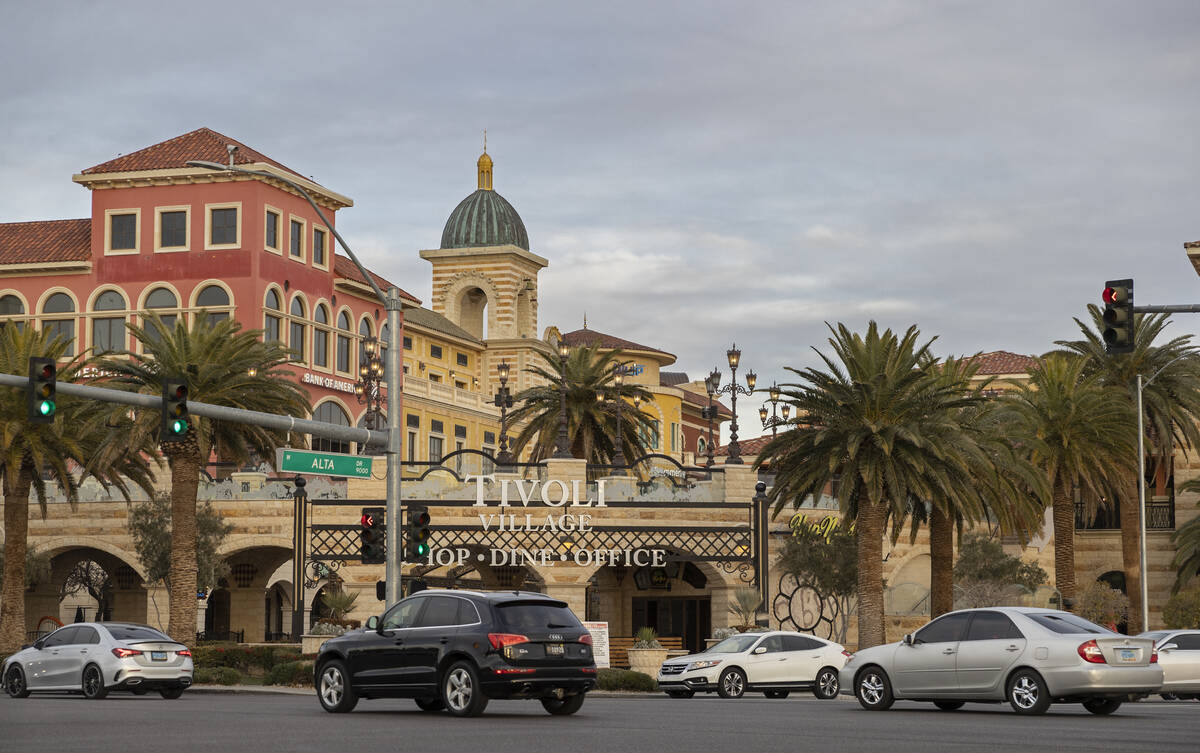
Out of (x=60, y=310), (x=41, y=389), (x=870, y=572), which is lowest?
(x=870, y=572)

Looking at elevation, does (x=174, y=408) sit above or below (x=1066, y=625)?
above

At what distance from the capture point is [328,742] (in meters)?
15.9

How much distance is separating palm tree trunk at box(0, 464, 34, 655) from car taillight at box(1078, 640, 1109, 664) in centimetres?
2937

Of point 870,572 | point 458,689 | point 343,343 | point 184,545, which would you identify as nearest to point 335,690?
point 458,689

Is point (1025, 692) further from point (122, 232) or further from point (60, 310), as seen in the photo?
point (60, 310)

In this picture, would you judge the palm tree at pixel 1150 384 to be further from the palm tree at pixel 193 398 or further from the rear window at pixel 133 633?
the rear window at pixel 133 633

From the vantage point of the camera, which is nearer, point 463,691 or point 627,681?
point 463,691

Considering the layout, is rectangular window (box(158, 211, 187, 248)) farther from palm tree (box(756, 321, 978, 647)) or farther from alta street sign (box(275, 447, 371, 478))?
alta street sign (box(275, 447, 371, 478))

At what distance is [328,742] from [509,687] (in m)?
4.39

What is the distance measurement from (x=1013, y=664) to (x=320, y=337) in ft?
184

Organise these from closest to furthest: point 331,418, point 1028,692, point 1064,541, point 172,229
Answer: point 1028,692 → point 1064,541 → point 172,229 → point 331,418

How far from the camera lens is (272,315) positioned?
69.1 meters

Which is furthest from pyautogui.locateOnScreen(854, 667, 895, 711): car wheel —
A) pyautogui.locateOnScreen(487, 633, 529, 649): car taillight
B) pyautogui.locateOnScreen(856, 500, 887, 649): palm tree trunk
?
pyautogui.locateOnScreen(856, 500, 887, 649): palm tree trunk

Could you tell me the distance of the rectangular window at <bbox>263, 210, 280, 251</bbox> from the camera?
69250 mm
